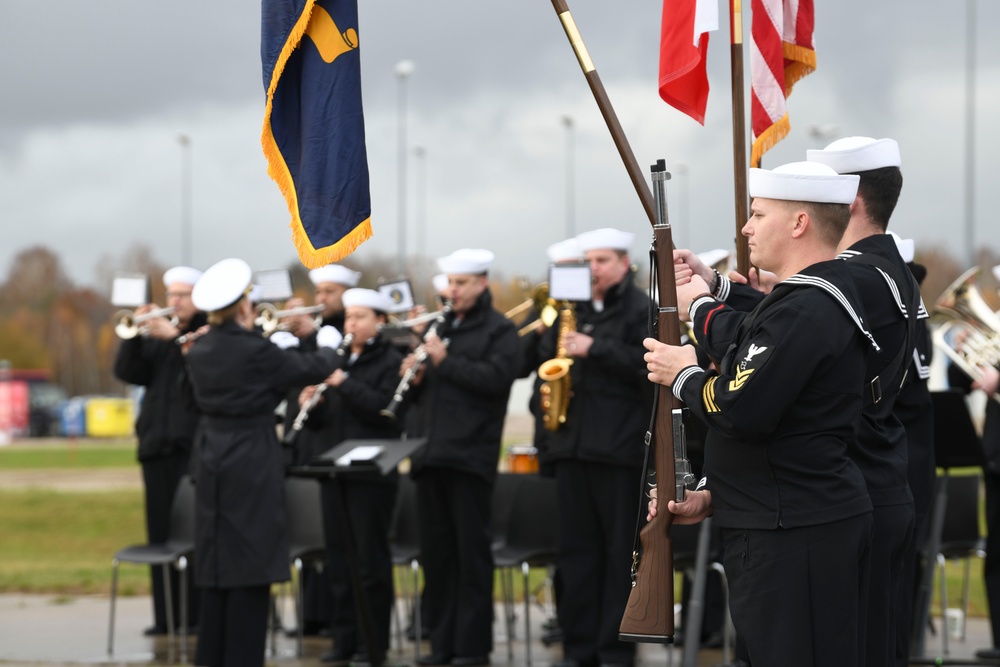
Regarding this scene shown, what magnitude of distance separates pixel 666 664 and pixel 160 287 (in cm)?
5162

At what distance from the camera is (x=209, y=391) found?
7.26 metres

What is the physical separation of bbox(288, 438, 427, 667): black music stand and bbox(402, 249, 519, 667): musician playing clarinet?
27.5 inches

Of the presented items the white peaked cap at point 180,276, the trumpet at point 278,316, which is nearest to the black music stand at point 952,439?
the trumpet at point 278,316

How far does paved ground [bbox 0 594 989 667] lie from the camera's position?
8.32 metres

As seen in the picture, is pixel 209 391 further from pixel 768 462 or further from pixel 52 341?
pixel 52 341

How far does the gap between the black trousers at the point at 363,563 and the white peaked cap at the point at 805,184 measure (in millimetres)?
4751

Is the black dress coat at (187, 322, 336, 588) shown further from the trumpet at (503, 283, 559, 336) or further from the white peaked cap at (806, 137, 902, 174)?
the white peaked cap at (806, 137, 902, 174)

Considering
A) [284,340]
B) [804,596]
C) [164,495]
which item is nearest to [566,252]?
[284,340]

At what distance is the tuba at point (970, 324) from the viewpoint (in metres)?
7.98

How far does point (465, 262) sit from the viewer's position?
8531 millimetres

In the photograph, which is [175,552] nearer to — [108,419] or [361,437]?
[361,437]

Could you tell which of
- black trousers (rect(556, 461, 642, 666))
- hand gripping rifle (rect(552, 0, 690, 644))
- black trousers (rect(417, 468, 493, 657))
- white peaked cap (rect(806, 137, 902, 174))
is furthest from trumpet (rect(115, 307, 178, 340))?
white peaked cap (rect(806, 137, 902, 174))

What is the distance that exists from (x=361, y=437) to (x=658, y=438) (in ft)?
15.6

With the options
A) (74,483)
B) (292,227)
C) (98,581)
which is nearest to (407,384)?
(292,227)
